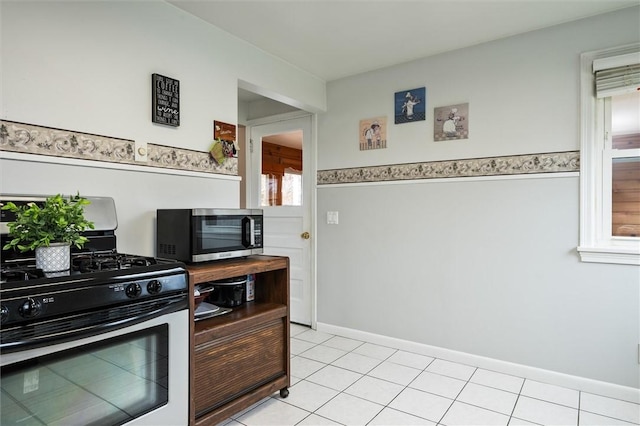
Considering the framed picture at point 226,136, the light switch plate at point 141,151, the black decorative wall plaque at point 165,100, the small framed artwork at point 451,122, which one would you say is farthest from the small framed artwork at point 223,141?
the small framed artwork at point 451,122

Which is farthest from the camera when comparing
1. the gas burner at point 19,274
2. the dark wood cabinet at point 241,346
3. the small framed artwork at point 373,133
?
the small framed artwork at point 373,133

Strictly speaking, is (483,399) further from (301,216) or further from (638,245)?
(301,216)

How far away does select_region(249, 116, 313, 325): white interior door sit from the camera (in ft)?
12.2

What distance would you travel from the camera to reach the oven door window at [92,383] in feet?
3.85

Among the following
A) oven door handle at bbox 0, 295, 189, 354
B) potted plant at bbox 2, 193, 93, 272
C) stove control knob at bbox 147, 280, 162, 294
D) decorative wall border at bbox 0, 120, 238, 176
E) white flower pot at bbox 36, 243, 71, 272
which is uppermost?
decorative wall border at bbox 0, 120, 238, 176

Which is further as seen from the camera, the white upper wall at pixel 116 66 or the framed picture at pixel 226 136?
the framed picture at pixel 226 136

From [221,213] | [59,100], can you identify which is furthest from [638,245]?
[59,100]

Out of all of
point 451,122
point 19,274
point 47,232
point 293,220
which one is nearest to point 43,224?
point 47,232

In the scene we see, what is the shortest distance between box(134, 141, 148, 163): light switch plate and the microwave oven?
30 centimetres

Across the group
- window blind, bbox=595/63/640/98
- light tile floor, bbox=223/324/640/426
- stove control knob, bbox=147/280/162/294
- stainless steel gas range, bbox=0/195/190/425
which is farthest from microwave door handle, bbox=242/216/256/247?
window blind, bbox=595/63/640/98

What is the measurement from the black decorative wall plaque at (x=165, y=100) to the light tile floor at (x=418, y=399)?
5.65ft

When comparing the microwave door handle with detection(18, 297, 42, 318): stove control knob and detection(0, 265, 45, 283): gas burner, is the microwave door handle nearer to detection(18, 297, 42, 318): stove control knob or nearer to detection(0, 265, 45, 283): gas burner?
detection(0, 265, 45, 283): gas burner

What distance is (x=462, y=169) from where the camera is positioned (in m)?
2.85

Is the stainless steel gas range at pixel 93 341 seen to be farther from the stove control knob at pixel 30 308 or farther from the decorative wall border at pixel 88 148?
the decorative wall border at pixel 88 148
